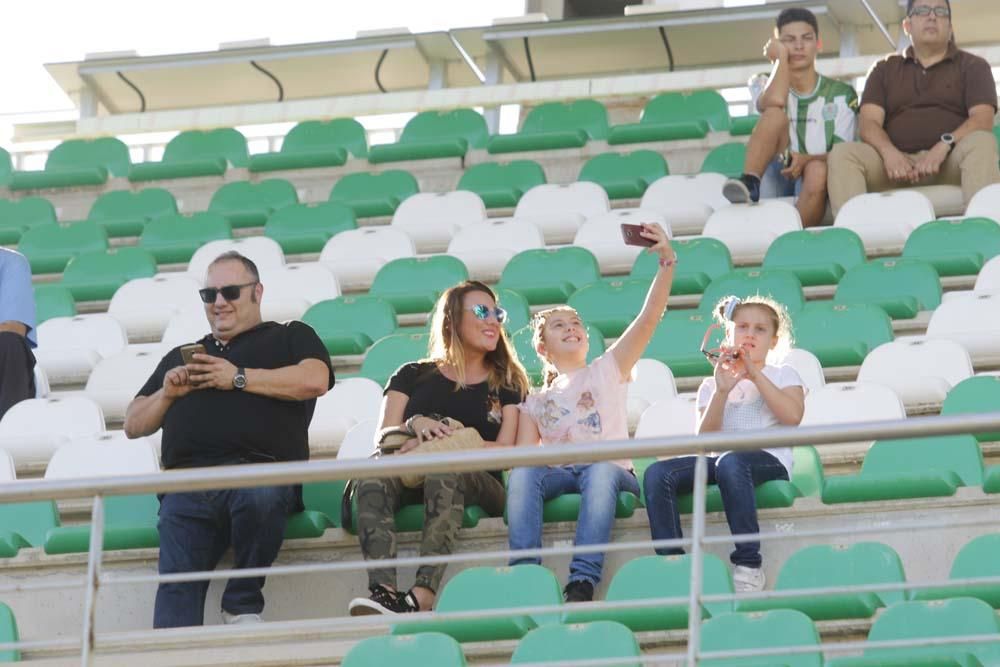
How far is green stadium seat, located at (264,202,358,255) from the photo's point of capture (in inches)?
331

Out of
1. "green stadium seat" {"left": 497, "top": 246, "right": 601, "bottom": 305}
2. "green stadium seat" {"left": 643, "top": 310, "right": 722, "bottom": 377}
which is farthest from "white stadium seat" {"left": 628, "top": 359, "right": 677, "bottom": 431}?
"green stadium seat" {"left": 497, "top": 246, "right": 601, "bottom": 305}

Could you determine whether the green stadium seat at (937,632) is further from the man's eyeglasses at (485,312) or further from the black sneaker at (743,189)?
the black sneaker at (743,189)

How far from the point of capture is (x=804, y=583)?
14.0 feet

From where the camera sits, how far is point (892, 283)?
6.52m

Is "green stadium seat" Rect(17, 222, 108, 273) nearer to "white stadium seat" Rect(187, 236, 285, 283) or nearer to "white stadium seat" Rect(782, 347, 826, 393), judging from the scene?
"white stadium seat" Rect(187, 236, 285, 283)

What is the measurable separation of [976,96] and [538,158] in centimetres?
254

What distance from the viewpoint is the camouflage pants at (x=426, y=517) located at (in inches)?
187

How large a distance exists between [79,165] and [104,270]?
86.6 inches

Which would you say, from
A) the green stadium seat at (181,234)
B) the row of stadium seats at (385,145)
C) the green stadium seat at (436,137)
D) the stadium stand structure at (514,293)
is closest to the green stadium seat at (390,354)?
the stadium stand structure at (514,293)

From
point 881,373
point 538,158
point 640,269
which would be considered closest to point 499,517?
point 881,373

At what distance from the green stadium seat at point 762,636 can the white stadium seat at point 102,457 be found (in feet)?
7.74

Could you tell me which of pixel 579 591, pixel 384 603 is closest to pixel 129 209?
pixel 384 603

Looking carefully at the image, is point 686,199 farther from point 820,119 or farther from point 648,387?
point 648,387

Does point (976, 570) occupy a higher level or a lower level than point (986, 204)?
lower
